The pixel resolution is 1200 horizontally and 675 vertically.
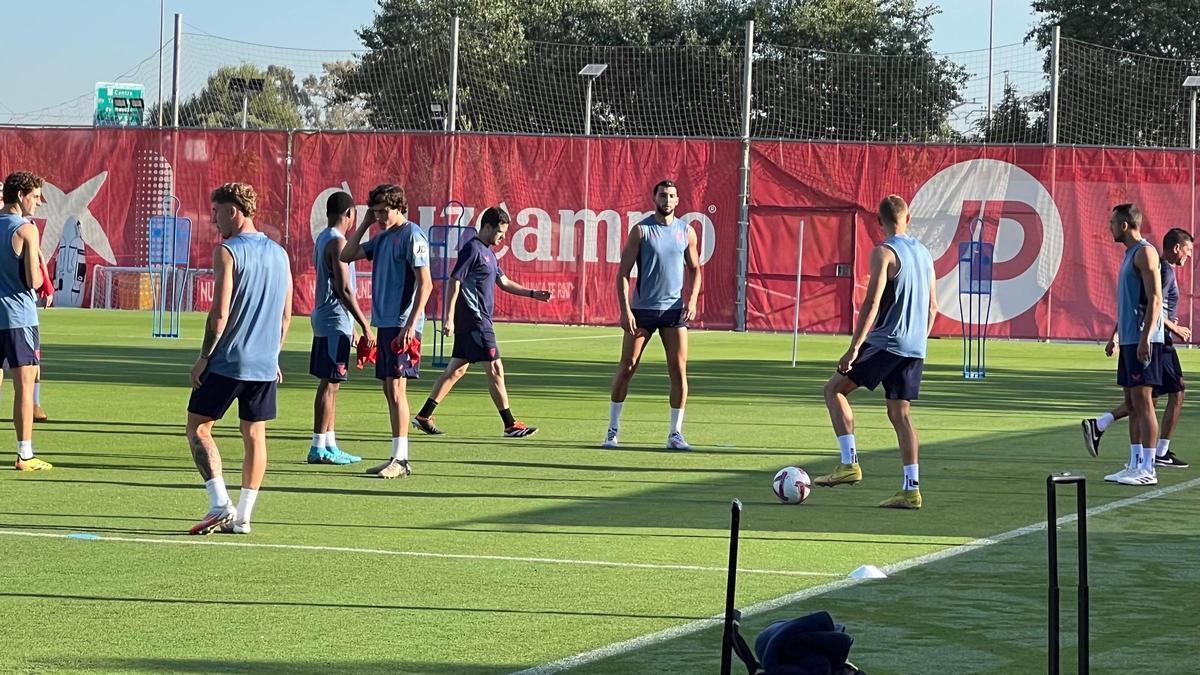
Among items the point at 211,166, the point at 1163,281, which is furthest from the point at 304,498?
the point at 211,166

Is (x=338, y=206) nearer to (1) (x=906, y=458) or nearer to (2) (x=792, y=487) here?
(2) (x=792, y=487)

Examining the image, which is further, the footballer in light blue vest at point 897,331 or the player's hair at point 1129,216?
the player's hair at point 1129,216

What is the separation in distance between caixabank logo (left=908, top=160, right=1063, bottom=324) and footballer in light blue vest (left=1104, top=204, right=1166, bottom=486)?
2257cm

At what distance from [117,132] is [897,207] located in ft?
103

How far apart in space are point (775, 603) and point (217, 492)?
11.2ft

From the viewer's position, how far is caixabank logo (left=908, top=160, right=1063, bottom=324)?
36094 millimetres

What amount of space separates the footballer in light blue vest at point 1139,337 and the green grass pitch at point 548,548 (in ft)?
1.18

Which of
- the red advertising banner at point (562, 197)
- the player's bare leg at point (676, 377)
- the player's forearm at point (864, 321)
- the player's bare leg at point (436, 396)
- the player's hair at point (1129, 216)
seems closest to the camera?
the player's forearm at point (864, 321)

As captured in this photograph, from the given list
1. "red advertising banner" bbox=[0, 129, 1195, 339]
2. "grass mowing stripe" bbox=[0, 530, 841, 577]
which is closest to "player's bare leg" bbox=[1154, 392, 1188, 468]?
"grass mowing stripe" bbox=[0, 530, 841, 577]

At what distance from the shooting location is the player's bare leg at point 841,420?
41.2ft

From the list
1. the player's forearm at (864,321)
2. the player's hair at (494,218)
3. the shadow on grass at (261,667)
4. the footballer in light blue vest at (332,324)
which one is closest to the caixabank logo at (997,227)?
the player's hair at (494,218)

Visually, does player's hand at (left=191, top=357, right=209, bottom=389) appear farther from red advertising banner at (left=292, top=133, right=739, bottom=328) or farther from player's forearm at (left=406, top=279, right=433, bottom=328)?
red advertising banner at (left=292, top=133, right=739, bottom=328)

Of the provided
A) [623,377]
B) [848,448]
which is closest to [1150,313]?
[848,448]

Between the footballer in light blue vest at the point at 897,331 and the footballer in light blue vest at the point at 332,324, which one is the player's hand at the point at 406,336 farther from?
the footballer in light blue vest at the point at 897,331
